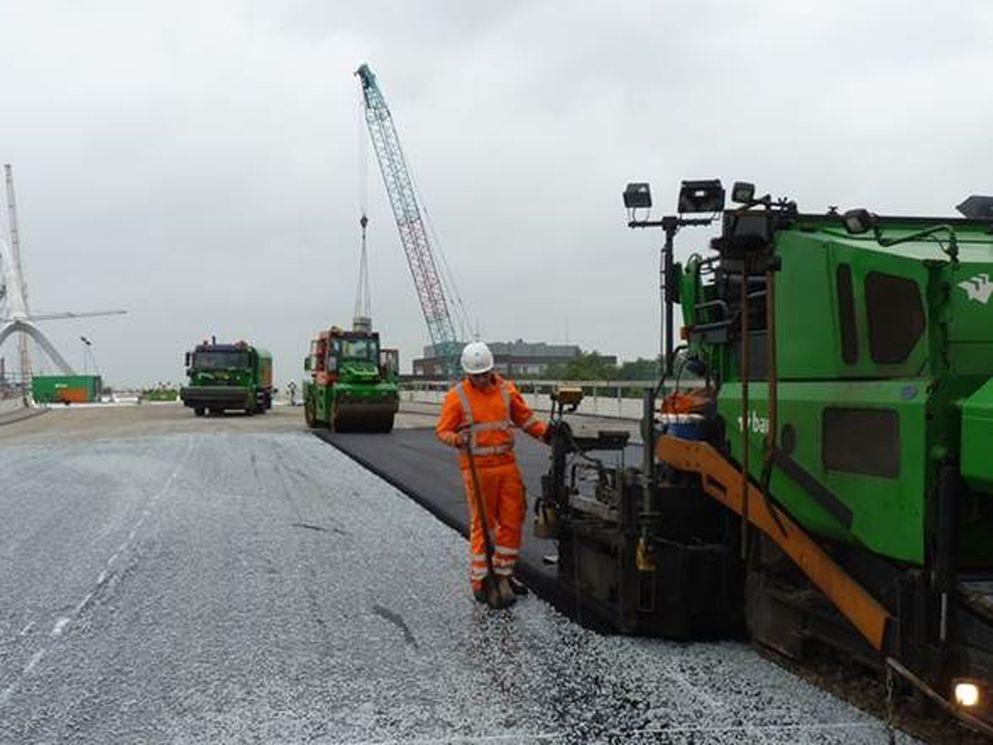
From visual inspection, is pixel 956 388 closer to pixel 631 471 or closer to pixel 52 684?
pixel 631 471

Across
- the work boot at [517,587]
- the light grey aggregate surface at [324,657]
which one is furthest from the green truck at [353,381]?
the work boot at [517,587]

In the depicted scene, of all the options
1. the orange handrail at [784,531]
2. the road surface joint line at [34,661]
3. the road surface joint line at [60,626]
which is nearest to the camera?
the orange handrail at [784,531]

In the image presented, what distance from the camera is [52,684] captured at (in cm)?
483

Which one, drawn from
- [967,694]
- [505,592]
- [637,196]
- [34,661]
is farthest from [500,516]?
[967,694]

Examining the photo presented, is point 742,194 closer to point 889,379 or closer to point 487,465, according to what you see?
point 889,379

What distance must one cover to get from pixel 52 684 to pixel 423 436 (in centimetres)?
1808

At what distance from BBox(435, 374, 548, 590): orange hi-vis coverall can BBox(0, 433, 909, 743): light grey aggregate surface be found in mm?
365

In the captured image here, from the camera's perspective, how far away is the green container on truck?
6203cm

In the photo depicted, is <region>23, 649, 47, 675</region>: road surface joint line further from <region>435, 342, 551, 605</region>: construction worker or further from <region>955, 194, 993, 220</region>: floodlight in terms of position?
<region>955, 194, 993, 220</region>: floodlight

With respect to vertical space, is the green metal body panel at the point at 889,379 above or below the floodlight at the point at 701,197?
below

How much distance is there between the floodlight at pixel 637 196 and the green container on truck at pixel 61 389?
6146cm

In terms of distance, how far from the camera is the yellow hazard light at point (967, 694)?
339 cm

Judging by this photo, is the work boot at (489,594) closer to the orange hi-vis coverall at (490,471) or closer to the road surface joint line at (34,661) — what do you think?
the orange hi-vis coverall at (490,471)

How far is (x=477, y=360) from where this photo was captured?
667 cm
